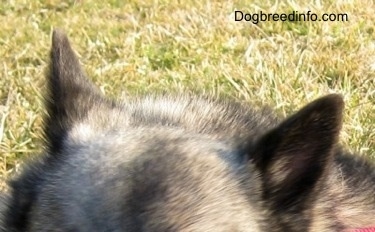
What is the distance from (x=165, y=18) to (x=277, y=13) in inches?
35.0

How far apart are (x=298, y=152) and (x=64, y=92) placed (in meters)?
0.83

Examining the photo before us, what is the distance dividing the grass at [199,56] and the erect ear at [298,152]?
5.12 feet

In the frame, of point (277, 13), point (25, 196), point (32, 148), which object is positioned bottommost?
point (32, 148)

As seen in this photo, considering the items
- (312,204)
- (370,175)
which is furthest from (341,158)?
(312,204)

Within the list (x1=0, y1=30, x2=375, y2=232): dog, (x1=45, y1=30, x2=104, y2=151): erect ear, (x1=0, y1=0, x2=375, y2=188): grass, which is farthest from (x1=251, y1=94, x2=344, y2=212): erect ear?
(x1=0, y1=0, x2=375, y2=188): grass

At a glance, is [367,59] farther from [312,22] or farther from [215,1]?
[215,1]

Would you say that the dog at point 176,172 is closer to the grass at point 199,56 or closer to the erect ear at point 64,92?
the erect ear at point 64,92

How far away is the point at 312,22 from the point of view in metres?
5.16

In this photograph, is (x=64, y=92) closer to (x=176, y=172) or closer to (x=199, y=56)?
(x=176, y=172)

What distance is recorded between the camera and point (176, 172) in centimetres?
200

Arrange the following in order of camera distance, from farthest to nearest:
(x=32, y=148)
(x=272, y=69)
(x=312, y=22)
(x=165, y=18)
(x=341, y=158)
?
(x=165, y=18)
(x=312, y=22)
(x=272, y=69)
(x=32, y=148)
(x=341, y=158)

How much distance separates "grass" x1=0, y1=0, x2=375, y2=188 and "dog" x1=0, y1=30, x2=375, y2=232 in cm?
124

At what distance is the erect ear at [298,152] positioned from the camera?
6.39 ft

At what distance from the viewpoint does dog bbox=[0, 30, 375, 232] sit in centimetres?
196
